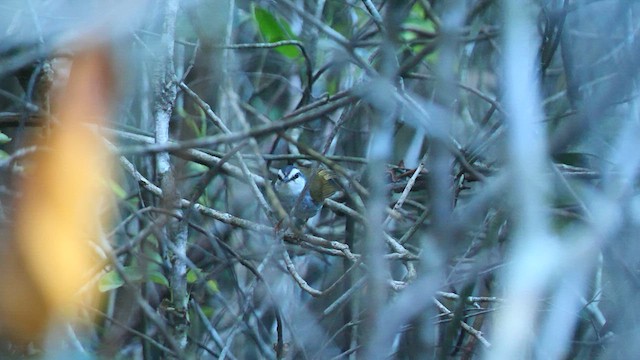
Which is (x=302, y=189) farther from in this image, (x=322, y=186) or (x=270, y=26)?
(x=270, y=26)

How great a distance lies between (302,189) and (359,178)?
156mm

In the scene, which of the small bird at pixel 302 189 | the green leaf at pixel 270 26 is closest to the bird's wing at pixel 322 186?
the small bird at pixel 302 189

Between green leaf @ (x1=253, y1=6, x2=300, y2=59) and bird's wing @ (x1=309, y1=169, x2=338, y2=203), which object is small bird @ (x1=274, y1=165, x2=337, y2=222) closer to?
bird's wing @ (x1=309, y1=169, x2=338, y2=203)

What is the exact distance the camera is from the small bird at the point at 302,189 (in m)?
1.93

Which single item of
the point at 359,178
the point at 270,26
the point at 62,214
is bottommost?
the point at 359,178

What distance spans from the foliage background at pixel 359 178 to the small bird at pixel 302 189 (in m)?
0.05

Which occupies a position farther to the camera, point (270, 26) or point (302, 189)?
point (270, 26)

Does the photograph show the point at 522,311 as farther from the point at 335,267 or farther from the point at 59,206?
the point at 335,267

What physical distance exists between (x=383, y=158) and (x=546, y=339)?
0.83 ft

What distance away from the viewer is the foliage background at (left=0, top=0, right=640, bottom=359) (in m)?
0.75

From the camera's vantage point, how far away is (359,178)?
2.08 metres

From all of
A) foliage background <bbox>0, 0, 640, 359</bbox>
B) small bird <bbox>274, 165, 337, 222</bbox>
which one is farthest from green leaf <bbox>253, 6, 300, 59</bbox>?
small bird <bbox>274, 165, 337, 222</bbox>

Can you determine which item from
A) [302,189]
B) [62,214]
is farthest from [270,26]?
[62,214]

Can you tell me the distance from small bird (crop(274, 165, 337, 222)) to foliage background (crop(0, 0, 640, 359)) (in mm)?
50
